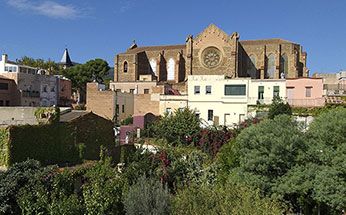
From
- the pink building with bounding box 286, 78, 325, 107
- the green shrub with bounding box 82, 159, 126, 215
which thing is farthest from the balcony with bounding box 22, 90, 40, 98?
the green shrub with bounding box 82, 159, 126, 215

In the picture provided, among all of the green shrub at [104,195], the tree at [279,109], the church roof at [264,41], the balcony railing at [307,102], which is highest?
the church roof at [264,41]

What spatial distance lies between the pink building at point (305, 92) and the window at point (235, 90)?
16.5ft

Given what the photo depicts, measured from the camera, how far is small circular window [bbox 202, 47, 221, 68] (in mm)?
65812

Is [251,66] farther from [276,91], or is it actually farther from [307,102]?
[307,102]

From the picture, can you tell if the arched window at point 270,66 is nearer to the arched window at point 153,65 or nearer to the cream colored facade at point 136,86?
the cream colored facade at point 136,86

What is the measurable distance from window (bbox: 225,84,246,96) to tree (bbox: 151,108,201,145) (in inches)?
318

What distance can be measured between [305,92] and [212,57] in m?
23.8

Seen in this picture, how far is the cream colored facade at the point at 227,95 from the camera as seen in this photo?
46969 mm

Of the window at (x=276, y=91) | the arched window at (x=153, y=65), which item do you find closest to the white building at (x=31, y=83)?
the arched window at (x=153, y=65)

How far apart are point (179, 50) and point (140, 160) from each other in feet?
150

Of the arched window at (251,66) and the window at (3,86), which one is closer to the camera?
the window at (3,86)

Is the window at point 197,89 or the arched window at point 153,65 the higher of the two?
the arched window at point 153,65

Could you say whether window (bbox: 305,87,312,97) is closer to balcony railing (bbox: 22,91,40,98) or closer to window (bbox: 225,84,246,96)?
window (bbox: 225,84,246,96)

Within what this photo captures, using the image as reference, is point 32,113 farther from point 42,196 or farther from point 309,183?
point 309,183
